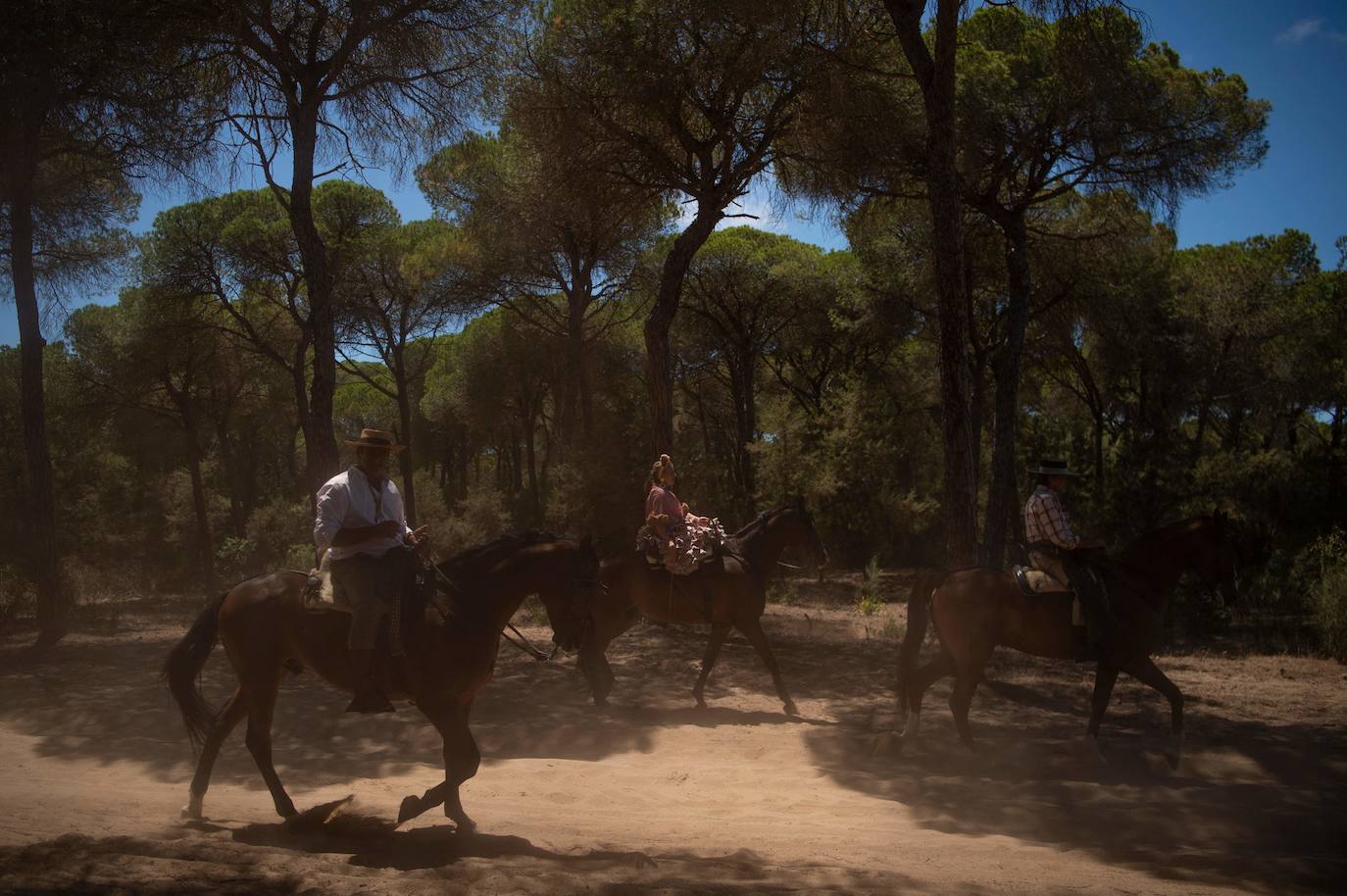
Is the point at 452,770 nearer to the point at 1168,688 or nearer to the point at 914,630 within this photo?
the point at 914,630

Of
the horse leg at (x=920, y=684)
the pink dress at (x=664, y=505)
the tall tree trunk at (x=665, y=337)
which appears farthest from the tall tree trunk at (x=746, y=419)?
the horse leg at (x=920, y=684)

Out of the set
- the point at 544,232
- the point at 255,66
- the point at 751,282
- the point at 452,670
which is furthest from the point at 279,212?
the point at 452,670

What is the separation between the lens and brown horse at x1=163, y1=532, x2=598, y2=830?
17.7 ft

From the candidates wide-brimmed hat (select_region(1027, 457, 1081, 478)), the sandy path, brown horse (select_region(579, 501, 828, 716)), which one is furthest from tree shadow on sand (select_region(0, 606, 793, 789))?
wide-brimmed hat (select_region(1027, 457, 1081, 478))

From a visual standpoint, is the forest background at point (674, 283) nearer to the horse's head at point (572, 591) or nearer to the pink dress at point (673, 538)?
the pink dress at point (673, 538)

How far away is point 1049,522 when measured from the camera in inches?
289

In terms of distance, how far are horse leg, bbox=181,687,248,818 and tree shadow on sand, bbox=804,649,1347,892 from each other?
4.29 metres

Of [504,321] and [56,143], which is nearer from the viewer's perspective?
[56,143]

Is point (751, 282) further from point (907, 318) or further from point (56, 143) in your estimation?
point (56, 143)

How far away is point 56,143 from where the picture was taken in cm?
1256

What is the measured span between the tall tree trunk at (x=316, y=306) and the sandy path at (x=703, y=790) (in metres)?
2.65

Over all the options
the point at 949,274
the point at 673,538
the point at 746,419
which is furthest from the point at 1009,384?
the point at 746,419

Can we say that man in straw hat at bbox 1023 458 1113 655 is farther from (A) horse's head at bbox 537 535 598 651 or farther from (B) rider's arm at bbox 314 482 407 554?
(B) rider's arm at bbox 314 482 407 554

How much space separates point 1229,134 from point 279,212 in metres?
19.7
